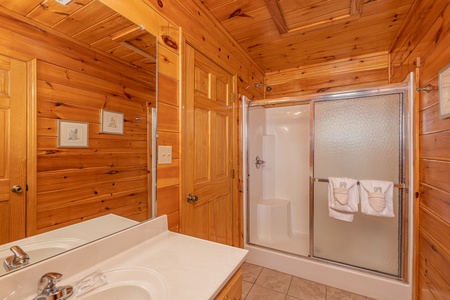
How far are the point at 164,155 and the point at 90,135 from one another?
1.44 feet

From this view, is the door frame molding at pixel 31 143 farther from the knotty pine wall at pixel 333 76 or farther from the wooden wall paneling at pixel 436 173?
the knotty pine wall at pixel 333 76

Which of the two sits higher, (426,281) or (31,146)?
(31,146)

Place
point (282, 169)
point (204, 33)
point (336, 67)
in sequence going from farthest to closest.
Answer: point (282, 169), point (336, 67), point (204, 33)

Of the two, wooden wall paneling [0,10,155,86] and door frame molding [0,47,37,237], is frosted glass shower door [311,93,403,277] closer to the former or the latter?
wooden wall paneling [0,10,155,86]

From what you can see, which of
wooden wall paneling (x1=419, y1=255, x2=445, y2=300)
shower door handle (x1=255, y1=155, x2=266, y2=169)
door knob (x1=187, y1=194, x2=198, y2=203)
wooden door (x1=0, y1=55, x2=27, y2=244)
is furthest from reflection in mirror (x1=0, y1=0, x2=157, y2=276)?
wooden wall paneling (x1=419, y1=255, x2=445, y2=300)

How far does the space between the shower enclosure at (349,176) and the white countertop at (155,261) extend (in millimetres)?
1388

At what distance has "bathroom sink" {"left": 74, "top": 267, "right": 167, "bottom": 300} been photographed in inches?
26.9

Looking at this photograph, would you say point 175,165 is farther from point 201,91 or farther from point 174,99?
point 201,91

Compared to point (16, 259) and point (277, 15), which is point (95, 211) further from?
point (277, 15)

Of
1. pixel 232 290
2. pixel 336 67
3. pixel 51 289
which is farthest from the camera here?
pixel 336 67

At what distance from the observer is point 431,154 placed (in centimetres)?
133

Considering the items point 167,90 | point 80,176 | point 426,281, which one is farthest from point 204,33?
point 426,281

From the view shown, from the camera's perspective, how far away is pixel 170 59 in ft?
4.19

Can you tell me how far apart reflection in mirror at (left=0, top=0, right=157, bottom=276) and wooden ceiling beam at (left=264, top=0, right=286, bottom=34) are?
3.16 feet
